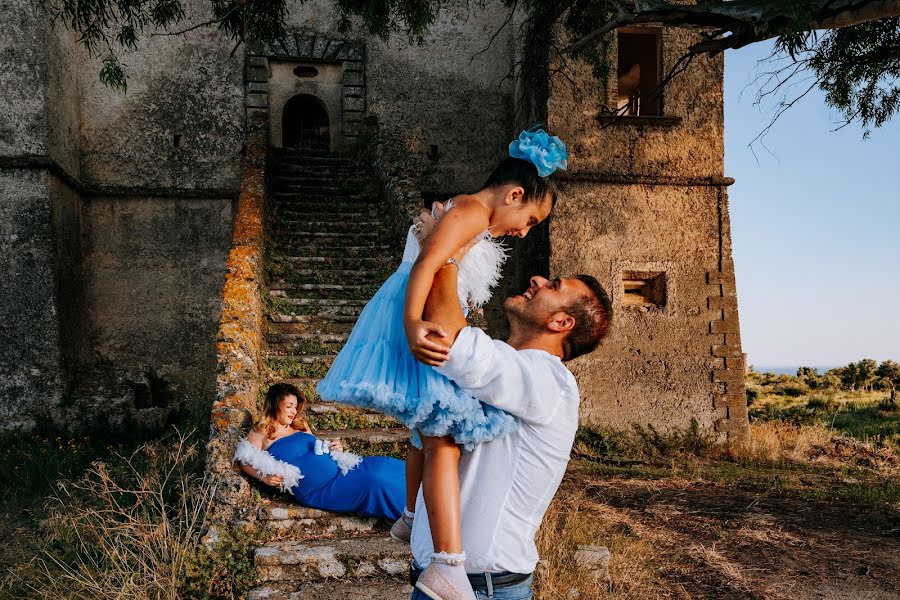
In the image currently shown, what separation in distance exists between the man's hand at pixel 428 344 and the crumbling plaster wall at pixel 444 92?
1048 centimetres

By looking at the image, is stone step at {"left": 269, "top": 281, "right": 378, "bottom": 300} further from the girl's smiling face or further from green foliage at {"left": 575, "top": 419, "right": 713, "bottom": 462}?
the girl's smiling face

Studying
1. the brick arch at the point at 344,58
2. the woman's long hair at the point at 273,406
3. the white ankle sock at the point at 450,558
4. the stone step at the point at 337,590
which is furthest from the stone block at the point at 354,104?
the white ankle sock at the point at 450,558

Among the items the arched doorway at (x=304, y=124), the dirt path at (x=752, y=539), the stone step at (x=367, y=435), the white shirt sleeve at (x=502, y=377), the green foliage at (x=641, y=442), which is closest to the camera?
the white shirt sleeve at (x=502, y=377)

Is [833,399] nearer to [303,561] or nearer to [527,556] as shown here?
[303,561]

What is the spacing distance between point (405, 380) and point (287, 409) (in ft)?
10.5

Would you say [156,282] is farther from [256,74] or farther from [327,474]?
[327,474]

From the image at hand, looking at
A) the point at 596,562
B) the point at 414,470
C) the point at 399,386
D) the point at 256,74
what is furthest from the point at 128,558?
the point at 256,74

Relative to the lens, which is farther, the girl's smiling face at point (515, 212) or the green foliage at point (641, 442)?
the green foliage at point (641, 442)

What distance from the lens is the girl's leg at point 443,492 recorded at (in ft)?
7.02

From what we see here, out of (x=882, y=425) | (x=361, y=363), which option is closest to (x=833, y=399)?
(x=882, y=425)

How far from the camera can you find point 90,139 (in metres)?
11.7

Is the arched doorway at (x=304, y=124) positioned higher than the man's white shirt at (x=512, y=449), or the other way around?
the arched doorway at (x=304, y=124)

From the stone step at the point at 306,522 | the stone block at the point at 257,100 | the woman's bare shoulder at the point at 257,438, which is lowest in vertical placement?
the stone step at the point at 306,522

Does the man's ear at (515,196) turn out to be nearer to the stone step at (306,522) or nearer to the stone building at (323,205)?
the stone step at (306,522)
